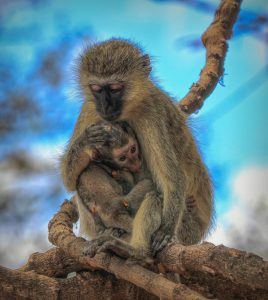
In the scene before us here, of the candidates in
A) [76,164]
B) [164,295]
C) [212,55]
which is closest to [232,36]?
[212,55]

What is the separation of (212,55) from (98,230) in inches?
126

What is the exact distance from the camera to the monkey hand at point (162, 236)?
403 cm

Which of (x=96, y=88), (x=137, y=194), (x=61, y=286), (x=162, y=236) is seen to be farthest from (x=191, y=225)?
(x=96, y=88)

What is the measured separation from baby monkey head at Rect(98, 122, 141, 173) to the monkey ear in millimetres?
666

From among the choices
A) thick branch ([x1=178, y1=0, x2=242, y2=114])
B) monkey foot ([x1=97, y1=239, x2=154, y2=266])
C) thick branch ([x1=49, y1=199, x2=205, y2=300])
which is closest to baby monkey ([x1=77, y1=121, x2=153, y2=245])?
thick branch ([x1=49, y1=199, x2=205, y2=300])

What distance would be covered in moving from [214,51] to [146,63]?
6.61 ft

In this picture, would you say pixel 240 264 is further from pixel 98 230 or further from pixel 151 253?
pixel 98 230

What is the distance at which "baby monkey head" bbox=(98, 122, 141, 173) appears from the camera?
459cm

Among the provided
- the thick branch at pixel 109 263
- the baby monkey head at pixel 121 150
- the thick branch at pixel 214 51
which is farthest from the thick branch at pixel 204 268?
the thick branch at pixel 214 51

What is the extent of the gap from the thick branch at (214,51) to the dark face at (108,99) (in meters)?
1.92

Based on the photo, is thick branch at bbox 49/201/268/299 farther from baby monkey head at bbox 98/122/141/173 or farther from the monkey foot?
baby monkey head at bbox 98/122/141/173

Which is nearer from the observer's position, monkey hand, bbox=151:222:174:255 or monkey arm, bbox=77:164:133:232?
monkey hand, bbox=151:222:174:255

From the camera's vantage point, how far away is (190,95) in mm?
6684

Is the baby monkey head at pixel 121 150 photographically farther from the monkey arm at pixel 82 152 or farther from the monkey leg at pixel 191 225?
the monkey leg at pixel 191 225
